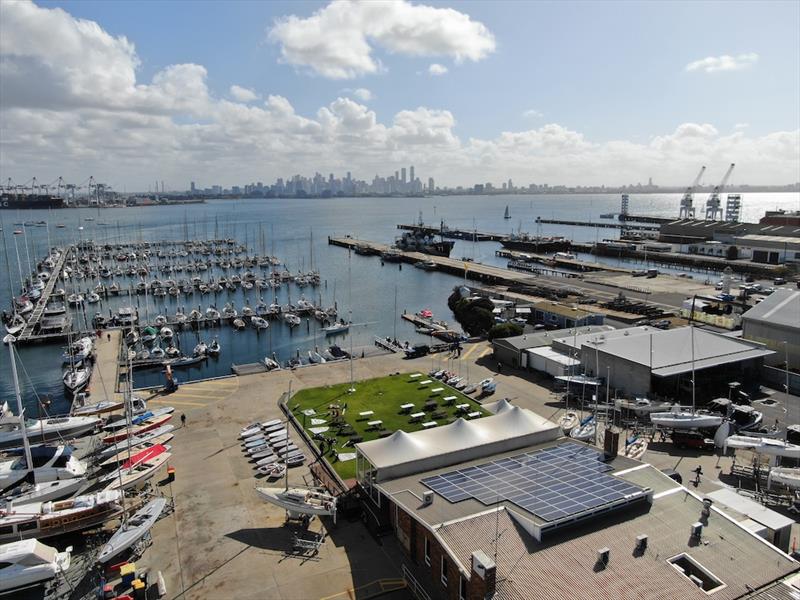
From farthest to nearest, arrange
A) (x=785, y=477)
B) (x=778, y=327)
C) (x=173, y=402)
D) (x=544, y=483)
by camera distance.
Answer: (x=778, y=327) → (x=173, y=402) → (x=785, y=477) → (x=544, y=483)

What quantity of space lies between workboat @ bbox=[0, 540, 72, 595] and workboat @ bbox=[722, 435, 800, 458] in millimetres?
30023

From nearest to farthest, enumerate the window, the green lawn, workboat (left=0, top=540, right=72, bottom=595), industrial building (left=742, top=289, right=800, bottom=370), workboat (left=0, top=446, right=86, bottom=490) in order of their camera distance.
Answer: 1. the window
2. workboat (left=0, top=540, right=72, bottom=595)
3. workboat (left=0, top=446, right=86, bottom=490)
4. the green lawn
5. industrial building (left=742, top=289, right=800, bottom=370)

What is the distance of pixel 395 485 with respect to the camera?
20.5m

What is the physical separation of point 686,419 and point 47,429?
35.5m

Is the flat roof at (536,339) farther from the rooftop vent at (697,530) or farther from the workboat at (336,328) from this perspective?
the rooftop vent at (697,530)

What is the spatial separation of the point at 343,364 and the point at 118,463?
2073cm

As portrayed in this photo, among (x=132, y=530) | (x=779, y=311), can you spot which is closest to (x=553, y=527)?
(x=132, y=530)

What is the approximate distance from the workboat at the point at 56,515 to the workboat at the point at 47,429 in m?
9.35

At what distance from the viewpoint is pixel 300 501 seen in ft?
71.7

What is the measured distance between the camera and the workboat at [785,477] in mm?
23656

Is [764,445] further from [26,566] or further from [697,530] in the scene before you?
[26,566]

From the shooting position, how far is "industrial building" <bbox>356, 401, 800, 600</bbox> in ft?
48.5

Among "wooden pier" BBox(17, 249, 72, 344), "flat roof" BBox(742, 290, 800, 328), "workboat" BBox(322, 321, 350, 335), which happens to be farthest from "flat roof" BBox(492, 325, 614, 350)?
"wooden pier" BBox(17, 249, 72, 344)

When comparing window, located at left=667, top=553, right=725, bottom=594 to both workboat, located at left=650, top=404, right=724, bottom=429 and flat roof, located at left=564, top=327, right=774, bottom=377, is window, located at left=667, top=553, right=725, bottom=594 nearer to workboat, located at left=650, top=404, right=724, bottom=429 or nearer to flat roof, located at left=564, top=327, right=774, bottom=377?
workboat, located at left=650, top=404, right=724, bottom=429
